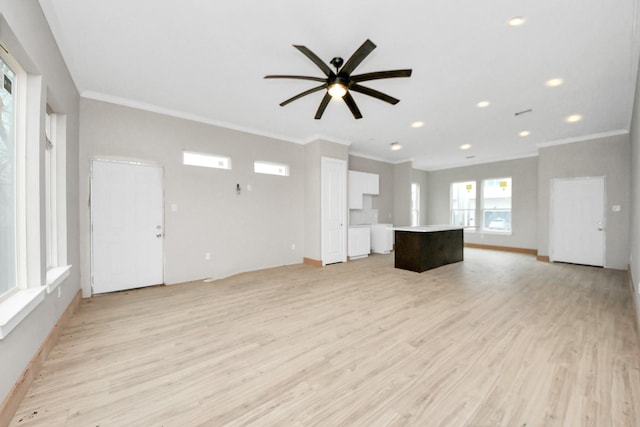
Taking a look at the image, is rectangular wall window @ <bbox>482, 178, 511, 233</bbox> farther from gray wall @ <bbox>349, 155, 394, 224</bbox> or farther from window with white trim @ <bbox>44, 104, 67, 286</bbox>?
window with white trim @ <bbox>44, 104, 67, 286</bbox>

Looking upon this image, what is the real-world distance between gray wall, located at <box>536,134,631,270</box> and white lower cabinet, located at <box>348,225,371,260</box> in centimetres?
478

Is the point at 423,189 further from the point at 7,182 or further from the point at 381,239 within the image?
the point at 7,182

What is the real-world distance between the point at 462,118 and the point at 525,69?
159 cm

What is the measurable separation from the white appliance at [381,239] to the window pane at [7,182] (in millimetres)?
6959

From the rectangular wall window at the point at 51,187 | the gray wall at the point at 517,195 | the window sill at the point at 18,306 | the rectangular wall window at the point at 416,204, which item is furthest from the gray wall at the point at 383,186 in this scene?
the window sill at the point at 18,306

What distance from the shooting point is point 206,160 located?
4738 mm

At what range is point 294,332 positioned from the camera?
2.61 metres

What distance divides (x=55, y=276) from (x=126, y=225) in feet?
5.08

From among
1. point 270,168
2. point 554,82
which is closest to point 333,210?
point 270,168

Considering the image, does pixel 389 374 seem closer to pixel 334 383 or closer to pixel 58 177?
pixel 334 383

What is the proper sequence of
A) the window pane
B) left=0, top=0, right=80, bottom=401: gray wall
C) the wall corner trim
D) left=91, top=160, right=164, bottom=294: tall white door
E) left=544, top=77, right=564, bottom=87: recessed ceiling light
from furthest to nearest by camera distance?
1. the wall corner trim
2. left=91, top=160, right=164, bottom=294: tall white door
3. left=544, top=77, right=564, bottom=87: recessed ceiling light
4. the window pane
5. left=0, top=0, right=80, bottom=401: gray wall

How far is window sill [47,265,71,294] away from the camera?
7.58ft

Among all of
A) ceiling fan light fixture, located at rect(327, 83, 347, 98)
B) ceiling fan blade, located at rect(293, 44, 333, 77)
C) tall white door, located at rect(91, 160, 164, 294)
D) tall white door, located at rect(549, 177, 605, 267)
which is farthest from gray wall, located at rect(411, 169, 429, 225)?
tall white door, located at rect(91, 160, 164, 294)

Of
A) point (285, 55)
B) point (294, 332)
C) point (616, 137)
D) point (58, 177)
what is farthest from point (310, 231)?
point (616, 137)
